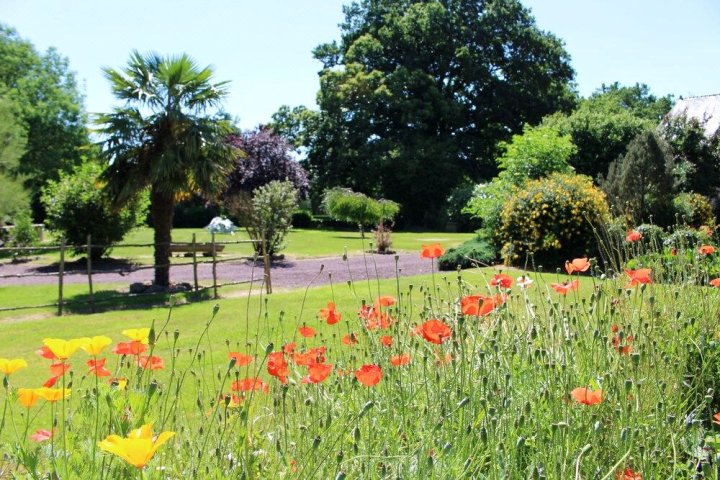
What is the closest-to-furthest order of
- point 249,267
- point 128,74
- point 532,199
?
1. point 128,74
2. point 532,199
3. point 249,267

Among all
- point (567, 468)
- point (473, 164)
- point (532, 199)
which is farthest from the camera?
Answer: point (473, 164)

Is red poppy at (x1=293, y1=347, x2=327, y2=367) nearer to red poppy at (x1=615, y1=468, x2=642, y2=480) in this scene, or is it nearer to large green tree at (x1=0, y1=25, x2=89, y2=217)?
red poppy at (x1=615, y1=468, x2=642, y2=480)

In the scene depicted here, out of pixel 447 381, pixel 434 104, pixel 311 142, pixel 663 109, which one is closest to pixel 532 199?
pixel 447 381

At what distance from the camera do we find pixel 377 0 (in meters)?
38.7

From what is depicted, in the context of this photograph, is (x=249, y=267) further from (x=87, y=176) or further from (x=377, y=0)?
(x=377, y=0)

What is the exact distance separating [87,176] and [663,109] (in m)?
52.9

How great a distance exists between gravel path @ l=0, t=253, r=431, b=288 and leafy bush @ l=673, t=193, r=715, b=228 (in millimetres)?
6767

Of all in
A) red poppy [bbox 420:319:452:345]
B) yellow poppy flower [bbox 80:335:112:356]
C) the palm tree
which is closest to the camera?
yellow poppy flower [bbox 80:335:112:356]

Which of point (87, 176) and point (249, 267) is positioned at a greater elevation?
point (87, 176)

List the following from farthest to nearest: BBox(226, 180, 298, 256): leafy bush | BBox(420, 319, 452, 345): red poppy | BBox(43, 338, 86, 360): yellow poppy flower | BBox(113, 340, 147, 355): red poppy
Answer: BBox(226, 180, 298, 256): leafy bush, BBox(113, 340, 147, 355): red poppy, BBox(420, 319, 452, 345): red poppy, BBox(43, 338, 86, 360): yellow poppy flower

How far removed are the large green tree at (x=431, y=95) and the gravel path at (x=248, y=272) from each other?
16.2 metres

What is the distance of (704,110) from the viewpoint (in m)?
22.3

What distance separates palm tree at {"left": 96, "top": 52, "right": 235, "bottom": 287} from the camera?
12.4m

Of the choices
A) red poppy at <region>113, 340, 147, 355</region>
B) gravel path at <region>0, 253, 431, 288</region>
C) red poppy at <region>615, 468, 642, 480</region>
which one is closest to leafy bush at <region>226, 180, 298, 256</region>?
gravel path at <region>0, 253, 431, 288</region>
